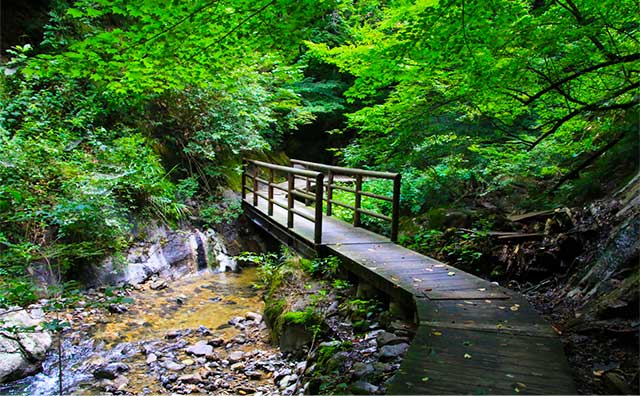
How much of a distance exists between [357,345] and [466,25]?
121 inches

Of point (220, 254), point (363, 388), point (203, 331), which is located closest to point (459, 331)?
point (363, 388)

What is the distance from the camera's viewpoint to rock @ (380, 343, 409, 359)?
10.3 feet

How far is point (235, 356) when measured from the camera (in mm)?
4730

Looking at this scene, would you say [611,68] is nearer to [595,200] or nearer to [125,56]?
[595,200]

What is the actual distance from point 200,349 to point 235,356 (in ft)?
1.53

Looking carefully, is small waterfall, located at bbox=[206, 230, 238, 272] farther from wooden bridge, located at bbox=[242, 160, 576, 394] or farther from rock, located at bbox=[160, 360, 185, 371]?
rock, located at bbox=[160, 360, 185, 371]

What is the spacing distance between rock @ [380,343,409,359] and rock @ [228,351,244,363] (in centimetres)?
216

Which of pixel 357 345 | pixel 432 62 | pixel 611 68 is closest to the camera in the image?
pixel 357 345

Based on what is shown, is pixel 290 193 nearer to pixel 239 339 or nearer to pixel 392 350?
pixel 239 339

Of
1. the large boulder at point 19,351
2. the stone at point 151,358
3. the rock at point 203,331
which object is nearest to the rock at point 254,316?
the rock at point 203,331

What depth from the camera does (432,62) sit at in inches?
150

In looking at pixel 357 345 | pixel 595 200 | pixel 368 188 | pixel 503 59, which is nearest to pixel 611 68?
pixel 503 59

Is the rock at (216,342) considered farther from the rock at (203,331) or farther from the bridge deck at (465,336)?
the bridge deck at (465,336)

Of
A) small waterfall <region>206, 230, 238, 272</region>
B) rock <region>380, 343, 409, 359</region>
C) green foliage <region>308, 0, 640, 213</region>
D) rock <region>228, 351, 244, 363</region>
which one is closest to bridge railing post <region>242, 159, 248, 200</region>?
small waterfall <region>206, 230, 238, 272</region>
